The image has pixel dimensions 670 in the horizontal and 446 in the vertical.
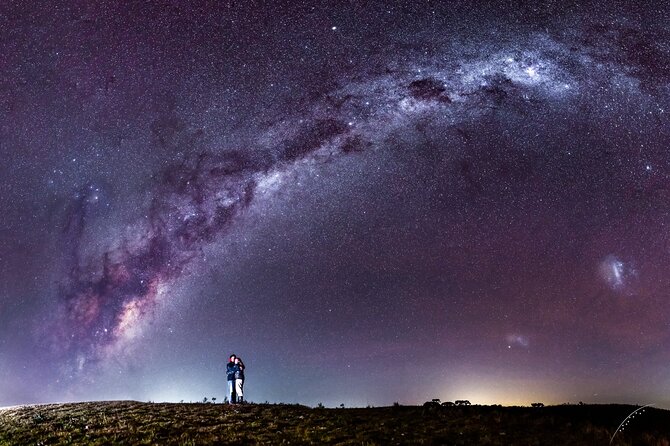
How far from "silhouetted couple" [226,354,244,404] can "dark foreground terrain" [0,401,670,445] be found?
300 centimetres

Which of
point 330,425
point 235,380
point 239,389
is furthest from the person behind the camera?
point 235,380

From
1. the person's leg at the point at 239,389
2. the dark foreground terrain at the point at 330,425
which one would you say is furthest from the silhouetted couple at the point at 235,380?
the dark foreground terrain at the point at 330,425

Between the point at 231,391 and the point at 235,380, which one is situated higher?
the point at 235,380

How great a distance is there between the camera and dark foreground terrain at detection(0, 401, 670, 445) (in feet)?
51.0

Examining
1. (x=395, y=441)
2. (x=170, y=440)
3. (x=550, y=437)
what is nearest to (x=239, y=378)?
(x=170, y=440)

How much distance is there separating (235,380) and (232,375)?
12.4 inches

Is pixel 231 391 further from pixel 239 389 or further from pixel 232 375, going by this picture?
pixel 232 375

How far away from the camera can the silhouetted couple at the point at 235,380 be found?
25.0m

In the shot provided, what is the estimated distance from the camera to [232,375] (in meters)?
25.3

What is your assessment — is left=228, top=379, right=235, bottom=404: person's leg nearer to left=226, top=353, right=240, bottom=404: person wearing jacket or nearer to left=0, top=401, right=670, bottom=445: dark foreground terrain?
left=226, top=353, right=240, bottom=404: person wearing jacket

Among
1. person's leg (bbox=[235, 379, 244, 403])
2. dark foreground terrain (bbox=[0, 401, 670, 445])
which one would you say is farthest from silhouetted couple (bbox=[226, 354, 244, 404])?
dark foreground terrain (bbox=[0, 401, 670, 445])

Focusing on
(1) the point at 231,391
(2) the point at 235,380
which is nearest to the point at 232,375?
(2) the point at 235,380

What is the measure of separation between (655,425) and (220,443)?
590 inches

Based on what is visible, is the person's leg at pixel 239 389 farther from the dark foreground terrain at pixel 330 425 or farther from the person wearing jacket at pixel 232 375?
the dark foreground terrain at pixel 330 425
